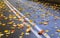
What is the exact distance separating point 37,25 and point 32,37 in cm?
196

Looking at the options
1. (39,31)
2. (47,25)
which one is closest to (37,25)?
(47,25)

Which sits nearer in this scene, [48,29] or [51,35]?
[51,35]

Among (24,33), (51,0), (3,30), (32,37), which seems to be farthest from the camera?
(51,0)

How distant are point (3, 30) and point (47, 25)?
2.10 metres

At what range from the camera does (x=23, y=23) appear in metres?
10.1

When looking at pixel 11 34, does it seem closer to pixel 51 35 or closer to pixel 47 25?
pixel 51 35

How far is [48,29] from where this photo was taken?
8.82 metres

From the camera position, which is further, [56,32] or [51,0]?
[51,0]

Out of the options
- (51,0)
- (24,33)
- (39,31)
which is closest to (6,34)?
(24,33)

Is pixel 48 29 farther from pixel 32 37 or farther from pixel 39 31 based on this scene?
pixel 32 37

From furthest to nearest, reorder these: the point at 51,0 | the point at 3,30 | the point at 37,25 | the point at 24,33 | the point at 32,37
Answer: the point at 51,0 → the point at 37,25 → the point at 3,30 → the point at 24,33 → the point at 32,37

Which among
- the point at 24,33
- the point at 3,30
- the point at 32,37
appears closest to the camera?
the point at 32,37

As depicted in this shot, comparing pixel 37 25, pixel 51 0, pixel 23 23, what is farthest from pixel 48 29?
pixel 51 0

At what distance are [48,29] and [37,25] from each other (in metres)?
0.90
